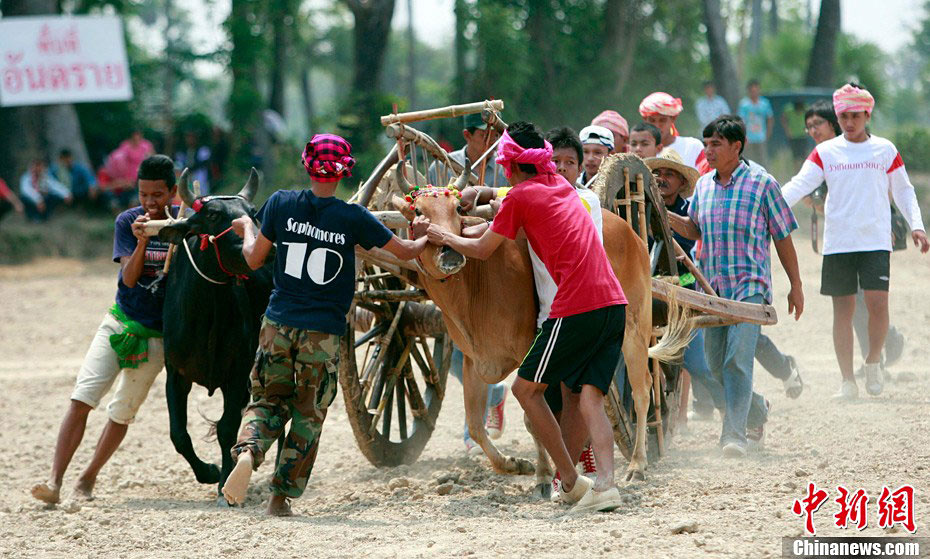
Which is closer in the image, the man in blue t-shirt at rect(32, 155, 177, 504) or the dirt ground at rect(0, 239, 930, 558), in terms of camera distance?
the dirt ground at rect(0, 239, 930, 558)

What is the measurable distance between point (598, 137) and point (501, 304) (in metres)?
2.20

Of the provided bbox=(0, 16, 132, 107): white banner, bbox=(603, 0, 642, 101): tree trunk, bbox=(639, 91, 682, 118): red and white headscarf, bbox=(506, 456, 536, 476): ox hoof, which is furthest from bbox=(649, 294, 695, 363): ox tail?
bbox=(603, 0, 642, 101): tree trunk

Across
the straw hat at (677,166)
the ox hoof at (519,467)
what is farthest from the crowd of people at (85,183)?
the ox hoof at (519,467)

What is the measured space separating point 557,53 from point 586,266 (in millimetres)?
17888

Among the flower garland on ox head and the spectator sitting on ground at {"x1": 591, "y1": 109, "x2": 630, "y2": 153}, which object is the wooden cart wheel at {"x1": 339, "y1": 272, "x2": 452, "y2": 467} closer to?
the flower garland on ox head

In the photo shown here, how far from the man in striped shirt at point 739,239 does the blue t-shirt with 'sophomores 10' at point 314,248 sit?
101 inches

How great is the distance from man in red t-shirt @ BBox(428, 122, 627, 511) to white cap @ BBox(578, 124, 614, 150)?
2149 millimetres

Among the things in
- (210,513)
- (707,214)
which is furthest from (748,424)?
(210,513)

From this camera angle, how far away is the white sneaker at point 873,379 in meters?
9.33

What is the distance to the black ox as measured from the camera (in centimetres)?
696

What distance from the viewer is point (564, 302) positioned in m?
5.95

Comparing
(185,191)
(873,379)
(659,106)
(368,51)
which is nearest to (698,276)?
(659,106)

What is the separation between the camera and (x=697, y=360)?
8.44 meters

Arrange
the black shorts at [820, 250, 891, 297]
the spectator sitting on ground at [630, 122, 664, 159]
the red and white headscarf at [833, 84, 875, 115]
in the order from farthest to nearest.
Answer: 1. the black shorts at [820, 250, 891, 297]
2. the red and white headscarf at [833, 84, 875, 115]
3. the spectator sitting on ground at [630, 122, 664, 159]
